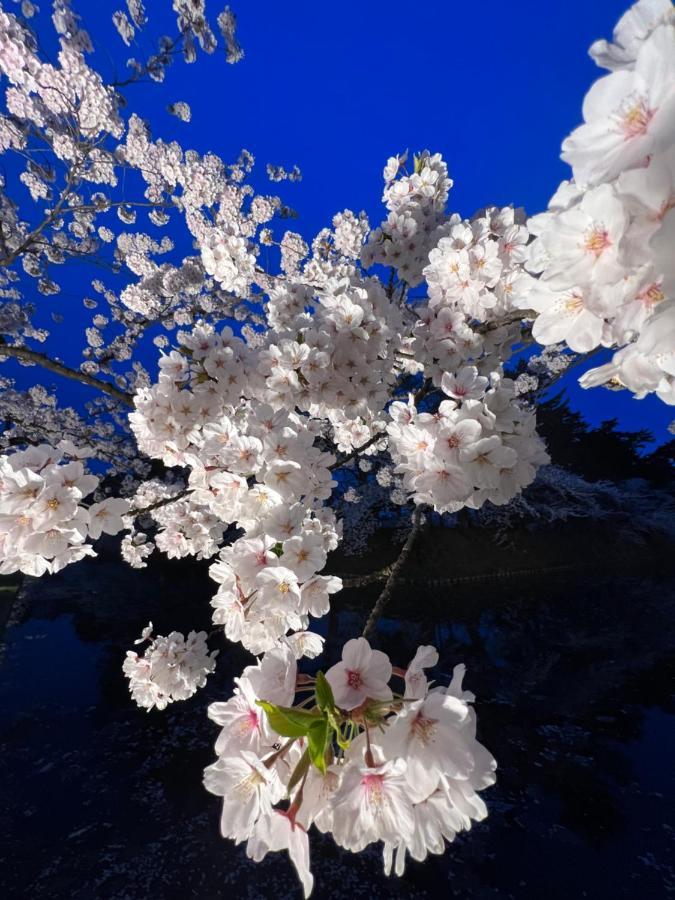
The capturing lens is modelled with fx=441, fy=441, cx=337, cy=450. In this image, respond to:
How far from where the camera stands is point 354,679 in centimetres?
96

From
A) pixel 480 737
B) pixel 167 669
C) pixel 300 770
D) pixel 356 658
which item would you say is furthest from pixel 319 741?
pixel 480 737

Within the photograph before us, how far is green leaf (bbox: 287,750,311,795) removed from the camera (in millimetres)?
825

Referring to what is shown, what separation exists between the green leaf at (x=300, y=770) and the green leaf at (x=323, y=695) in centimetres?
10

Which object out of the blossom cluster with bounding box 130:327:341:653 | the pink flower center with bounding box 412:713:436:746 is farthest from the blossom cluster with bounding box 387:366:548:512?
the pink flower center with bounding box 412:713:436:746

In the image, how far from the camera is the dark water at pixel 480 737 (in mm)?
4281

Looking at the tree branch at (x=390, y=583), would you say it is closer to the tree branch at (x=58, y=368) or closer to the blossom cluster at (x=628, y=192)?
the blossom cluster at (x=628, y=192)

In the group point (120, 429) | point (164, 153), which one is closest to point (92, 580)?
point (120, 429)

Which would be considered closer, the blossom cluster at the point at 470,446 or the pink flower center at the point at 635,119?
the pink flower center at the point at 635,119

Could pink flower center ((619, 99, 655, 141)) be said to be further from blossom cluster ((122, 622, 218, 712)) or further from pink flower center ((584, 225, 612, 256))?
blossom cluster ((122, 622, 218, 712))

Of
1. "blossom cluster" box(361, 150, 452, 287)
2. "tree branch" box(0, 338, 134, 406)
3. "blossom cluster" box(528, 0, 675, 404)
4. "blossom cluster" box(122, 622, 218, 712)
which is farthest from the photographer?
"blossom cluster" box(361, 150, 452, 287)

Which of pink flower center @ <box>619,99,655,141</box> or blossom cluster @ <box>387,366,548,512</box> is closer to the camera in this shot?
pink flower center @ <box>619,99,655,141</box>

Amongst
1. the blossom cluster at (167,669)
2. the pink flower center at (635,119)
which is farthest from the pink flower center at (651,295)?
the blossom cluster at (167,669)

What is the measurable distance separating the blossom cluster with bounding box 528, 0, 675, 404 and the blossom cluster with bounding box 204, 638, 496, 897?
28.2 inches

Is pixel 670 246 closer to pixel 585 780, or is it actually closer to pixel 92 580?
pixel 585 780
